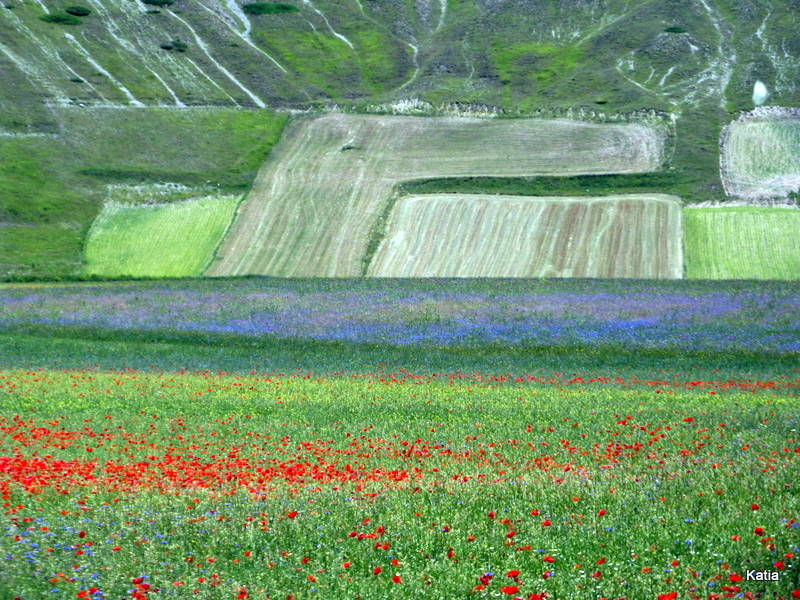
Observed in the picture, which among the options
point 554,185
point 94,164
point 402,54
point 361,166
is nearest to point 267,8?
point 402,54

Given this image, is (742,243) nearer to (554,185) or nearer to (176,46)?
(554,185)

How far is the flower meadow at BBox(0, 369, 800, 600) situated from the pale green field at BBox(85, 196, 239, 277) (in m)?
37.9

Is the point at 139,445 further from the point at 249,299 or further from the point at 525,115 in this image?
the point at 525,115

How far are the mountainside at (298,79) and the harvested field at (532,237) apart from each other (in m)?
3.66

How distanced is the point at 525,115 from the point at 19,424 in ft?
232

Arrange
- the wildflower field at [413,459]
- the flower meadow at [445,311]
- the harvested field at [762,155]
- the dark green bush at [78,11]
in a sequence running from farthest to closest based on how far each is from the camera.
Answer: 1. the dark green bush at [78,11]
2. the harvested field at [762,155]
3. the flower meadow at [445,311]
4. the wildflower field at [413,459]

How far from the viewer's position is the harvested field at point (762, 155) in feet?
217

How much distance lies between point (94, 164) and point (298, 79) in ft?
103

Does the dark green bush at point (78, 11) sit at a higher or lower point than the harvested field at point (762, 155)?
lower

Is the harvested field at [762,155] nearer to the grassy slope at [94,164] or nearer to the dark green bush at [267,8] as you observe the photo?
the grassy slope at [94,164]

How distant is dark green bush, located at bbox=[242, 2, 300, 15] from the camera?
387 feet

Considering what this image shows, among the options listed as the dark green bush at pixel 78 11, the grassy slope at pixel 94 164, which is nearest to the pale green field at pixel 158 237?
the grassy slope at pixel 94 164

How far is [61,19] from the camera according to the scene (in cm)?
10075

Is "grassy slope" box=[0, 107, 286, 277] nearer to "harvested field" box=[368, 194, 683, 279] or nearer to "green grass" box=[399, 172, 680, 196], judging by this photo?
"green grass" box=[399, 172, 680, 196]
